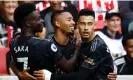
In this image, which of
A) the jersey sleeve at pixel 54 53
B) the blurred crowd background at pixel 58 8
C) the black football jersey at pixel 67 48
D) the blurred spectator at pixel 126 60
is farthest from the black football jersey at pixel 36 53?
the blurred crowd background at pixel 58 8

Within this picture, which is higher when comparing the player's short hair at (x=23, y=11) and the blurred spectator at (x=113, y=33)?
the player's short hair at (x=23, y=11)

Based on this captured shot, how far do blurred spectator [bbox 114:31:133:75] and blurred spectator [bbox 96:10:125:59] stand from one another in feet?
1.84

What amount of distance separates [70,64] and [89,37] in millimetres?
441

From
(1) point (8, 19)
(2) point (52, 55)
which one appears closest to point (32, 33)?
(2) point (52, 55)

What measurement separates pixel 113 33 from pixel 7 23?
1.97m

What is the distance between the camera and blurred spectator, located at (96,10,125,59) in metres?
9.11

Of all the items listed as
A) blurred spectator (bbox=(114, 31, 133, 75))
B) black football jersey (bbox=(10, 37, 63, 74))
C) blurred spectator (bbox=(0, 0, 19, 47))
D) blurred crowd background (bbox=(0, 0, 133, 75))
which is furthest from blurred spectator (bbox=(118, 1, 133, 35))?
black football jersey (bbox=(10, 37, 63, 74))

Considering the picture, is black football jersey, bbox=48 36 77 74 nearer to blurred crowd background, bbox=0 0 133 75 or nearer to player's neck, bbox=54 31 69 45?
player's neck, bbox=54 31 69 45

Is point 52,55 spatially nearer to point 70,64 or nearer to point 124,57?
point 70,64

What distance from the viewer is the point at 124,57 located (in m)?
8.26

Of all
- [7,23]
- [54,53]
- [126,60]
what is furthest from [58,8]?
[54,53]

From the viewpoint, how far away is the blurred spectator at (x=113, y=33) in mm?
9109

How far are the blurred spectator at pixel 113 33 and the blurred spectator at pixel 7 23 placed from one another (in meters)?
1.59

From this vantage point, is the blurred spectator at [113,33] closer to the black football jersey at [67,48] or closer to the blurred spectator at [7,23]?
the blurred spectator at [7,23]
